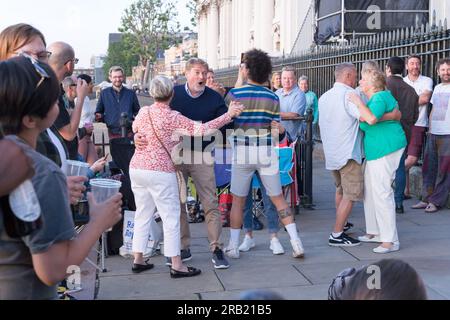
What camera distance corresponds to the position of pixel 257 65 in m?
6.09

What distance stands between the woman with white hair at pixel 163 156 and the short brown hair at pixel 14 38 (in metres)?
2.03

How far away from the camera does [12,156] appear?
1955mm

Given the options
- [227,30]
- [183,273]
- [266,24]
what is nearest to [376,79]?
[183,273]

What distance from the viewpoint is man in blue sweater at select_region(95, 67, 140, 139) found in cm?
945

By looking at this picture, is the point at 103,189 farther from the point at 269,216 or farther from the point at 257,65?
the point at 269,216

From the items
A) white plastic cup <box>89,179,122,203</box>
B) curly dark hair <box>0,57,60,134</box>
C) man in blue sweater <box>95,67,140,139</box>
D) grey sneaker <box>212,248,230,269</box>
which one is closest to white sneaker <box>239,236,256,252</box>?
grey sneaker <box>212,248,230,269</box>

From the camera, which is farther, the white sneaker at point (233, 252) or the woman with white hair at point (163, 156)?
the white sneaker at point (233, 252)

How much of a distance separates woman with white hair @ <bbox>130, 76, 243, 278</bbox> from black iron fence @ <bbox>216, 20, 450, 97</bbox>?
15.2 ft

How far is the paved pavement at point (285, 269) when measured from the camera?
5254mm

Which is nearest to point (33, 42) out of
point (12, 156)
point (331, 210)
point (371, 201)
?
point (12, 156)

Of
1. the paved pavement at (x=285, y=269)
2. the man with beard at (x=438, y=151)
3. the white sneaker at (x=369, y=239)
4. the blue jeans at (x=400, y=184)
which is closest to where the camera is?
the paved pavement at (x=285, y=269)

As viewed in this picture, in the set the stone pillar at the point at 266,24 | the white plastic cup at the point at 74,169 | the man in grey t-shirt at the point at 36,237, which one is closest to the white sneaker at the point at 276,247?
the white plastic cup at the point at 74,169

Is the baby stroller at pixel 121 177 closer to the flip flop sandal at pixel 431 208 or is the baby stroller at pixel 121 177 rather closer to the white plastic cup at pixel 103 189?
A: the white plastic cup at pixel 103 189
